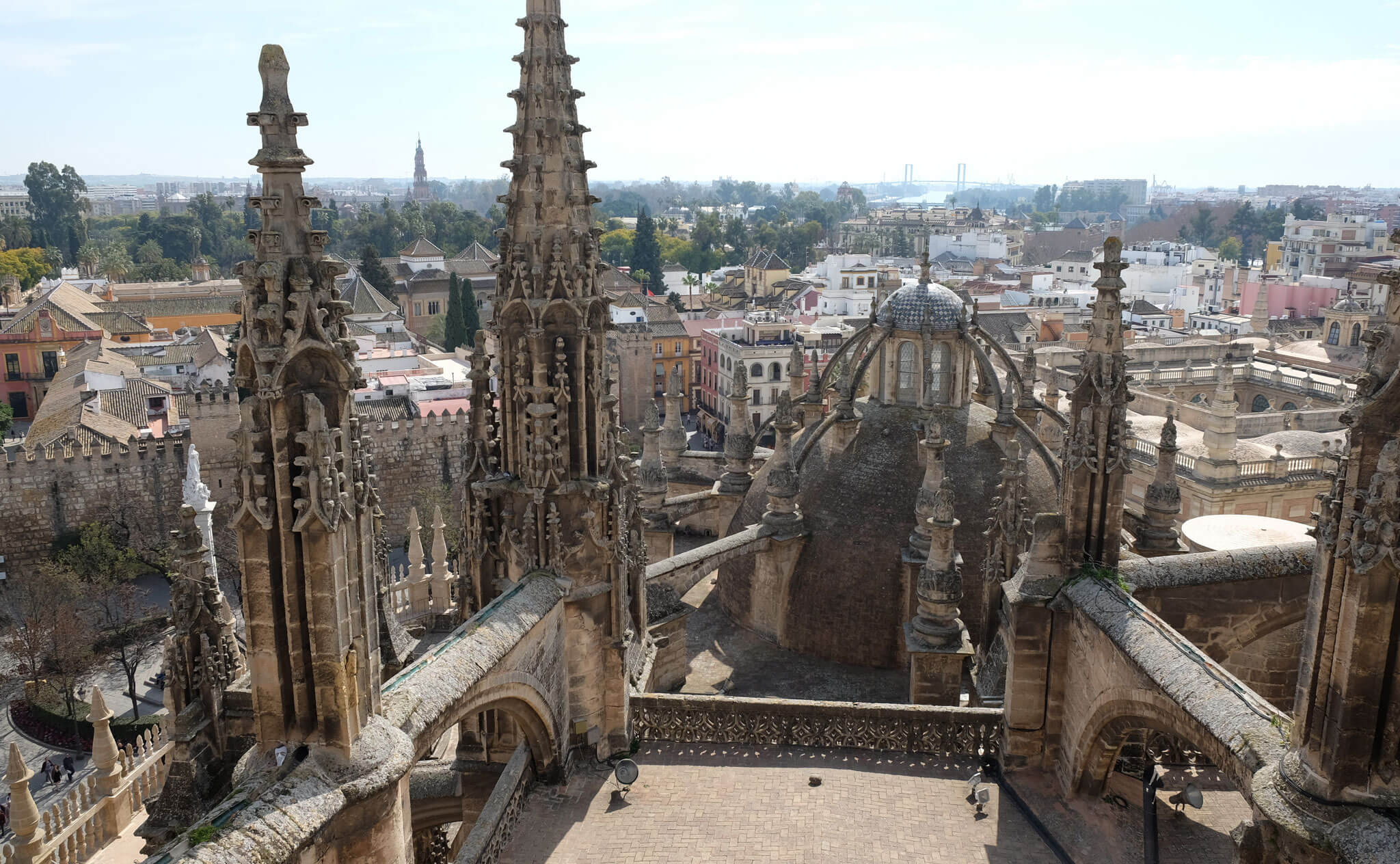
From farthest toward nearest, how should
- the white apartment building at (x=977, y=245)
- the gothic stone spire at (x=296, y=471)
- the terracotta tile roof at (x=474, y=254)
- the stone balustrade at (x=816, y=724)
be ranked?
1. the white apartment building at (x=977, y=245)
2. the terracotta tile roof at (x=474, y=254)
3. the stone balustrade at (x=816, y=724)
4. the gothic stone spire at (x=296, y=471)

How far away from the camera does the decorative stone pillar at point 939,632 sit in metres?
16.8

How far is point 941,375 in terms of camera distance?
2242 centimetres

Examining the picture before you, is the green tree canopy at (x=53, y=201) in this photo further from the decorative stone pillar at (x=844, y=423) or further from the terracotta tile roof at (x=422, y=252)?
the decorative stone pillar at (x=844, y=423)

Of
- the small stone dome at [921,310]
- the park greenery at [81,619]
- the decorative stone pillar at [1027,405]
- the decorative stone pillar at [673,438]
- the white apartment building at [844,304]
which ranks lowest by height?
the park greenery at [81,619]

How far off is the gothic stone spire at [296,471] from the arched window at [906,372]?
15.4m

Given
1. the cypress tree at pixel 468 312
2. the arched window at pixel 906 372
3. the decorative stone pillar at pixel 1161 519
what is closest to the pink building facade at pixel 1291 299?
the cypress tree at pixel 468 312

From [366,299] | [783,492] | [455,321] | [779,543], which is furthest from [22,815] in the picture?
[366,299]

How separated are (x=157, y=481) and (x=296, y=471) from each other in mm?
45774

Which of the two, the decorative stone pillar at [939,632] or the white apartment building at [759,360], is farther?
the white apartment building at [759,360]

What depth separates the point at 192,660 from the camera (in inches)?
502

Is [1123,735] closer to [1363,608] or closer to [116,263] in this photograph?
[1363,608]

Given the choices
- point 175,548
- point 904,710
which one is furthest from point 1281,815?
point 175,548

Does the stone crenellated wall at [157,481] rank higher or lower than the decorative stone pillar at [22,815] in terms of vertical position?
lower

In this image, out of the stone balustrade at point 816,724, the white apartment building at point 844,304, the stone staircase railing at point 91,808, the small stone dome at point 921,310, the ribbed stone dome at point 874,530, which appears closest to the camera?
the stone balustrade at point 816,724
